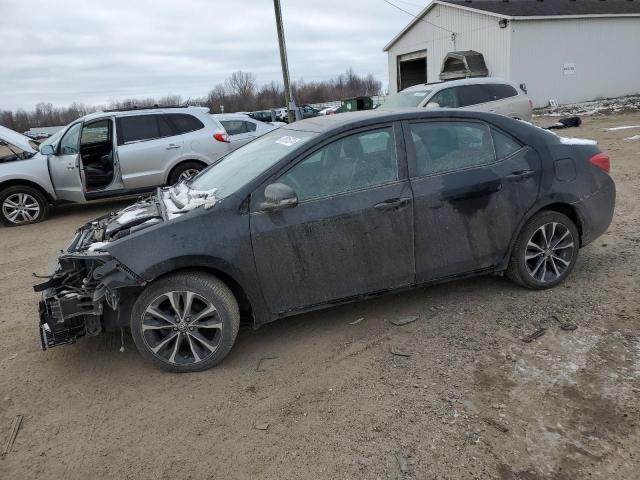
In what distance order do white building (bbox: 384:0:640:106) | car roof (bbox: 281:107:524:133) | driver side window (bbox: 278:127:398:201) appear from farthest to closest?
white building (bbox: 384:0:640:106) → car roof (bbox: 281:107:524:133) → driver side window (bbox: 278:127:398:201)

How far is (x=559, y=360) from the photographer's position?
348 centimetres

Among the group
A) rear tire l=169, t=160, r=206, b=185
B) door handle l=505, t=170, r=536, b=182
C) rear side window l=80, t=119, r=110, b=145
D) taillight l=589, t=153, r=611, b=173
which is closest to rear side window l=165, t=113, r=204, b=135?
rear tire l=169, t=160, r=206, b=185

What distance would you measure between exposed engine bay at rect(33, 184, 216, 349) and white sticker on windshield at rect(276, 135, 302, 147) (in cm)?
71

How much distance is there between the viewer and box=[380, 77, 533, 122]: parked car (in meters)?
11.4

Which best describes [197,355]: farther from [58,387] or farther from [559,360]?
[559,360]

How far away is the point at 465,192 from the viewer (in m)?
4.05

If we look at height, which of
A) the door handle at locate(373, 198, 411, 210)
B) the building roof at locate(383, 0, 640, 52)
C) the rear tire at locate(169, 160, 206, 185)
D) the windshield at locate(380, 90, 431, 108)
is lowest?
the rear tire at locate(169, 160, 206, 185)

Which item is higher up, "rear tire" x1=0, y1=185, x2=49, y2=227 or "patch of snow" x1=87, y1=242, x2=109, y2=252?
"patch of snow" x1=87, y1=242, x2=109, y2=252

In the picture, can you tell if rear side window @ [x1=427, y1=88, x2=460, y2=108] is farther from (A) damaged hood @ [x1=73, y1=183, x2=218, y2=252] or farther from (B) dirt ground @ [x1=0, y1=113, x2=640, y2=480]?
(A) damaged hood @ [x1=73, y1=183, x2=218, y2=252]

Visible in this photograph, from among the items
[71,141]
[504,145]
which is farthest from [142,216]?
[71,141]

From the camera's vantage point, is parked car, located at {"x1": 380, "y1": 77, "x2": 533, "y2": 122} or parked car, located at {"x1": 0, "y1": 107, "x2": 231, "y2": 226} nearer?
parked car, located at {"x1": 0, "y1": 107, "x2": 231, "y2": 226}

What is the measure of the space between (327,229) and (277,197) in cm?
44

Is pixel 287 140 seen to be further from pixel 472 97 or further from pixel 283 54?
pixel 283 54

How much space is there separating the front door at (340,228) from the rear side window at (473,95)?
27.9ft
